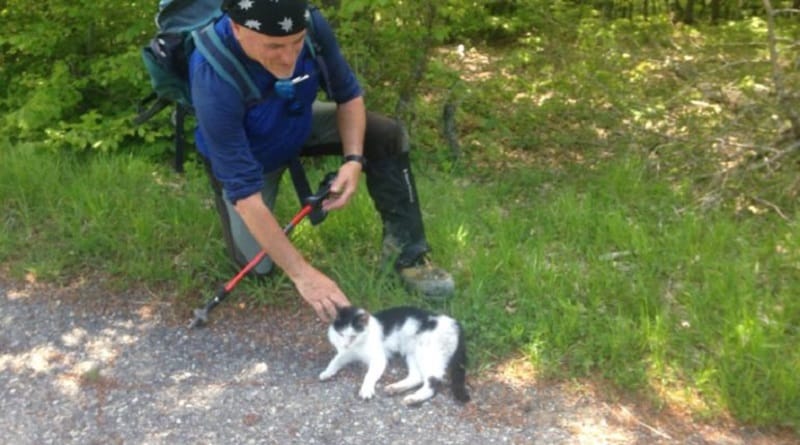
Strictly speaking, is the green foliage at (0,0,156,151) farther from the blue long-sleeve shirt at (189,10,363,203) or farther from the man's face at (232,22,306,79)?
A: the man's face at (232,22,306,79)

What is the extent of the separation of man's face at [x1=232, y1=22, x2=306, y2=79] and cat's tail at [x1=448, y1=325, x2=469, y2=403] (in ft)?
4.62

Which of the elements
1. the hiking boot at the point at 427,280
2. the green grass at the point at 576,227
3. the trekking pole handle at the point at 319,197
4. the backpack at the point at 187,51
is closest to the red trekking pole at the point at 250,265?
the trekking pole handle at the point at 319,197

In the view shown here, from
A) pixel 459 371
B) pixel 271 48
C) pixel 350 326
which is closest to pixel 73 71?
pixel 271 48

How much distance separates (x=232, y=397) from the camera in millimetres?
3301

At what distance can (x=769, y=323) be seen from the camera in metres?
3.44

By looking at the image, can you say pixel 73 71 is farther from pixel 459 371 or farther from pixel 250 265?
pixel 459 371

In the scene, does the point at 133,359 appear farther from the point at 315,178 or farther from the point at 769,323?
the point at 769,323

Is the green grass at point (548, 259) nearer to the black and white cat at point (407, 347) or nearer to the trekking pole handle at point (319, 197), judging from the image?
the black and white cat at point (407, 347)

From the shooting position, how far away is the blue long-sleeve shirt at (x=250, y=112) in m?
3.07

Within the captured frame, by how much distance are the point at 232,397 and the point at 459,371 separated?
1.02 m

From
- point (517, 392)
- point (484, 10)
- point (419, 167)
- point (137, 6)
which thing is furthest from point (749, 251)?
point (137, 6)

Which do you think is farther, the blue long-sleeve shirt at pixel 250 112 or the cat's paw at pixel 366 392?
the cat's paw at pixel 366 392

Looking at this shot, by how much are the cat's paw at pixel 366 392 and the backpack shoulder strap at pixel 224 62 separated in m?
1.36

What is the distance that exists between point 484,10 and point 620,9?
3080 mm
